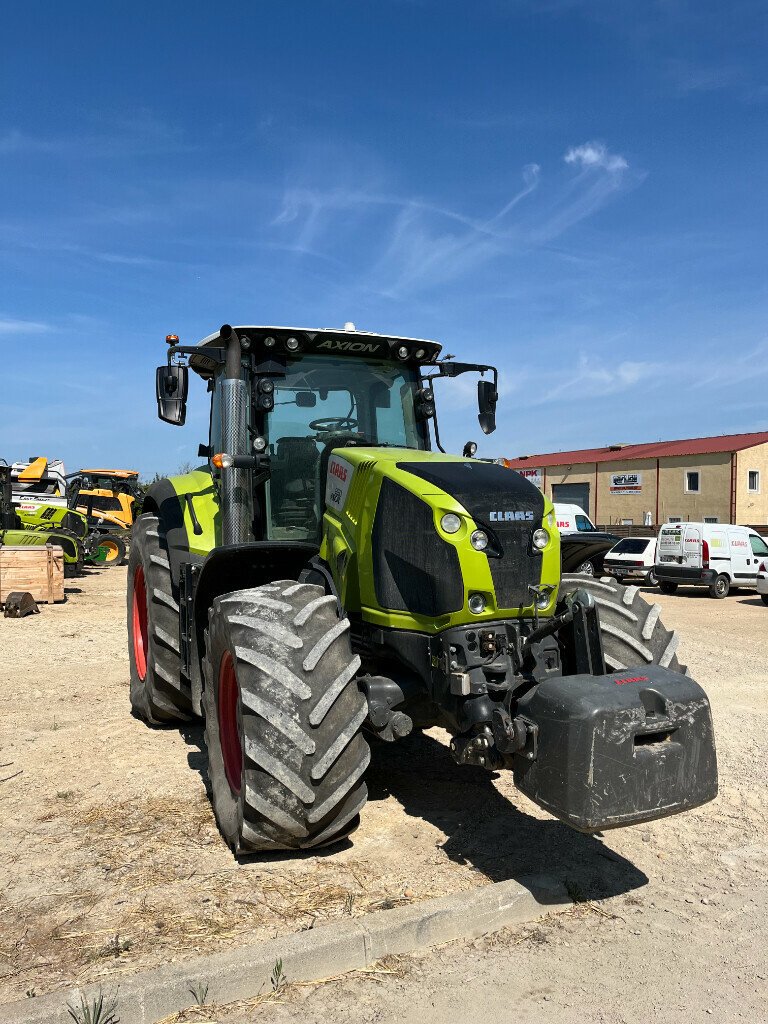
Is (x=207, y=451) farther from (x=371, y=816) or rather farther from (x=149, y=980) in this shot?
(x=149, y=980)

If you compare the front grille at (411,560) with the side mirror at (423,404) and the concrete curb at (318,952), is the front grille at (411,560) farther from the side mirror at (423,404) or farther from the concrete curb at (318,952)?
the side mirror at (423,404)

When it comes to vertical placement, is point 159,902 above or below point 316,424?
below

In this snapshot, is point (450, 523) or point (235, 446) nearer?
point (450, 523)

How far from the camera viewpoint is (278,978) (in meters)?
2.96

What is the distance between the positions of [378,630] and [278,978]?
1.66 metres

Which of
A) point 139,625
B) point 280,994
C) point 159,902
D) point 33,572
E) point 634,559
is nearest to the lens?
point 280,994

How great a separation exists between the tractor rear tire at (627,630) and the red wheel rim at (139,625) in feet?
12.3

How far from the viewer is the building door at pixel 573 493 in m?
44.3

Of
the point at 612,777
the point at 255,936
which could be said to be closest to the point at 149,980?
the point at 255,936

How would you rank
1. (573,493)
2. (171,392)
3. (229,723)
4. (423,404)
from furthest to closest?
(573,493), (423,404), (171,392), (229,723)

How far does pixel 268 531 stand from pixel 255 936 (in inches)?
98.2

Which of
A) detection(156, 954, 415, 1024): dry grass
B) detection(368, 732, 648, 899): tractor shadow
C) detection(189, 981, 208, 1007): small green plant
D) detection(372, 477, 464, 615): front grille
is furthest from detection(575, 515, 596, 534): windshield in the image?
detection(189, 981, 208, 1007): small green plant

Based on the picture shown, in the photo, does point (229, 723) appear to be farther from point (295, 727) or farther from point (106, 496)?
point (106, 496)

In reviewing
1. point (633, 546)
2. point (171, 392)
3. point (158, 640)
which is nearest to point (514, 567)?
point (171, 392)
